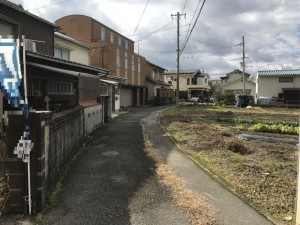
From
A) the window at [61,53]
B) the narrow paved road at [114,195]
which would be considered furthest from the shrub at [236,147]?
the window at [61,53]

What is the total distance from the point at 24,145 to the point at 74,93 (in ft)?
28.6

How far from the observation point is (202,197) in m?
6.50

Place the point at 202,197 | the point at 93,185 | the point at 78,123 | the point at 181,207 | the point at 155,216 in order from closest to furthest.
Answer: the point at 155,216 < the point at 181,207 < the point at 202,197 < the point at 93,185 < the point at 78,123

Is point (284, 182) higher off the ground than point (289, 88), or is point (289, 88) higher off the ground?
point (289, 88)

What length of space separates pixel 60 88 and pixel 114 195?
8.02 m

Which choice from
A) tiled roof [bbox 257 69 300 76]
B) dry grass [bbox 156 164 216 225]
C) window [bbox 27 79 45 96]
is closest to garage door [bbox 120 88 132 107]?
tiled roof [bbox 257 69 300 76]

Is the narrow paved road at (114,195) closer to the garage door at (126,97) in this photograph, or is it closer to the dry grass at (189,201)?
the dry grass at (189,201)

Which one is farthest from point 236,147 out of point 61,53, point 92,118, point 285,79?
point 285,79

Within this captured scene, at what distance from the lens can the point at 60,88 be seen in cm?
1327

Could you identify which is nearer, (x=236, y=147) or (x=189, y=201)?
(x=189, y=201)

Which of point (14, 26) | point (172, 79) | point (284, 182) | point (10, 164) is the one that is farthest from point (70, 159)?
point (172, 79)

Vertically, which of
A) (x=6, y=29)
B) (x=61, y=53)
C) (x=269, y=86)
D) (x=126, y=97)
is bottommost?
(x=126, y=97)

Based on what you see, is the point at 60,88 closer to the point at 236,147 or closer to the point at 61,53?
the point at 236,147

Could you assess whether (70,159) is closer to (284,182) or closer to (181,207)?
(181,207)
